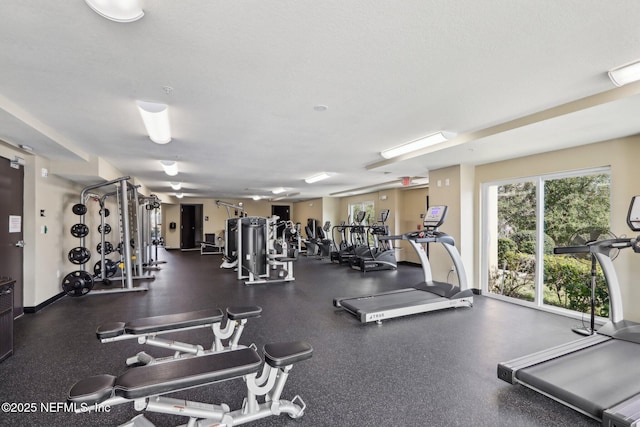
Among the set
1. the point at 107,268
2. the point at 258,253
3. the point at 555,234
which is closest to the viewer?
the point at 555,234

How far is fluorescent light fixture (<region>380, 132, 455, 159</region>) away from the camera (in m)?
3.81

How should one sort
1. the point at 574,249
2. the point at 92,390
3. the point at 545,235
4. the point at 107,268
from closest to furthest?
1. the point at 92,390
2. the point at 574,249
3. the point at 545,235
4. the point at 107,268

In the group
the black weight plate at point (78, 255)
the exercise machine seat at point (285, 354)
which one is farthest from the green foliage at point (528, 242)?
the black weight plate at point (78, 255)

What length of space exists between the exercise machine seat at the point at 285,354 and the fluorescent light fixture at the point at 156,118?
7.83 ft

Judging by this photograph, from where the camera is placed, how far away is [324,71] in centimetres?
225

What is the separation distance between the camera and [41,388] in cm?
229

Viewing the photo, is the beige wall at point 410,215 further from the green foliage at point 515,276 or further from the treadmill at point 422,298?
the treadmill at point 422,298

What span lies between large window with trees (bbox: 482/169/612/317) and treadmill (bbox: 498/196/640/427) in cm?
43

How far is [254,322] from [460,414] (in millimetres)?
2515

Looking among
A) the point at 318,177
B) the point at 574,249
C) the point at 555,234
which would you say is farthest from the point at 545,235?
the point at 318,177

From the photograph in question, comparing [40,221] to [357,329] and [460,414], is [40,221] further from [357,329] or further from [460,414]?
[460,414]

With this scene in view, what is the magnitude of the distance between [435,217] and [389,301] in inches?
56.0

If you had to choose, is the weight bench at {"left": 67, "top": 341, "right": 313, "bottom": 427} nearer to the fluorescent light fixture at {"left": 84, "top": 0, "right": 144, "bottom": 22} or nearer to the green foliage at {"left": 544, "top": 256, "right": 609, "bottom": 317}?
the fluorescent light fixture at {"left": 84, "top": 0, "right": 144, "bottom": 22}

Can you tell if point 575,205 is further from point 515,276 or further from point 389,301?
point 389,301
